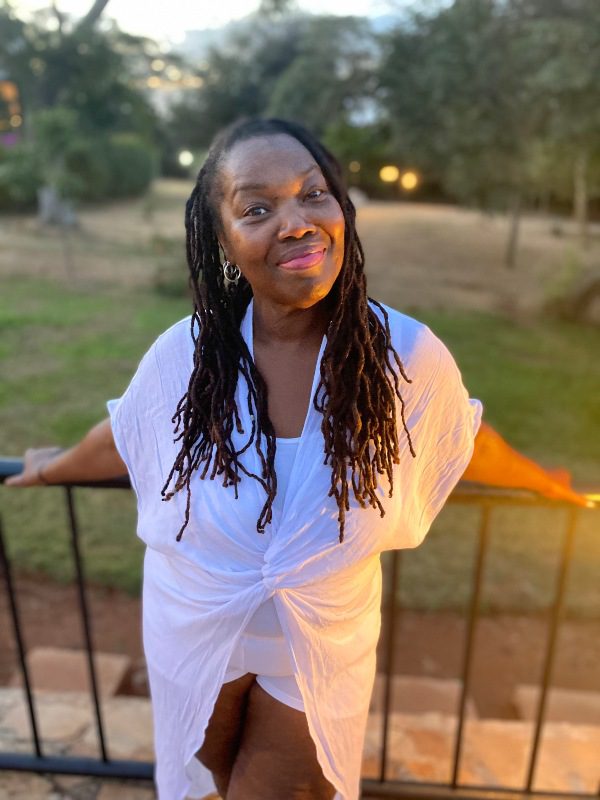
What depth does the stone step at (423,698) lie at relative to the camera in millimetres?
2926

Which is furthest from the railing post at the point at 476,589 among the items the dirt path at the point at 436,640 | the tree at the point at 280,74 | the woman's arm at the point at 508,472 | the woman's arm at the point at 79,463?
the tree at the point at 280,74

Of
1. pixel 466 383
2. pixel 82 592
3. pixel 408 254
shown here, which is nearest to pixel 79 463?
pixel 82 592

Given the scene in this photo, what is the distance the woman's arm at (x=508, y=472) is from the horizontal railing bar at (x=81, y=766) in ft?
4.09

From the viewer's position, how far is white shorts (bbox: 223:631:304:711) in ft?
4.18

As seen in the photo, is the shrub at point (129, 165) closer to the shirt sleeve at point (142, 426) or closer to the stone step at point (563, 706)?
the stone step at point (563, 706)

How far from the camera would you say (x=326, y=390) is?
122 cm

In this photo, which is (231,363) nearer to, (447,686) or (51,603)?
(447,686)

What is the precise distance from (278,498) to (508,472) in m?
0.57

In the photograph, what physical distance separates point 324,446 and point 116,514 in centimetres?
414

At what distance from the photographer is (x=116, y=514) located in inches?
198

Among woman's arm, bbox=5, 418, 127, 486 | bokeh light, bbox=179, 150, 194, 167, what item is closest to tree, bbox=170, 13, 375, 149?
bokeh light, bbox=179, 150, 194, 167

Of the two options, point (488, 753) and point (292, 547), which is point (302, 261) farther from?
point (488, 753)

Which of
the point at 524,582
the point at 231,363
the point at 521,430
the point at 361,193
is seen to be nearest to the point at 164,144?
the point at 361,193

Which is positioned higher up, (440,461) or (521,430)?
(440,461)
